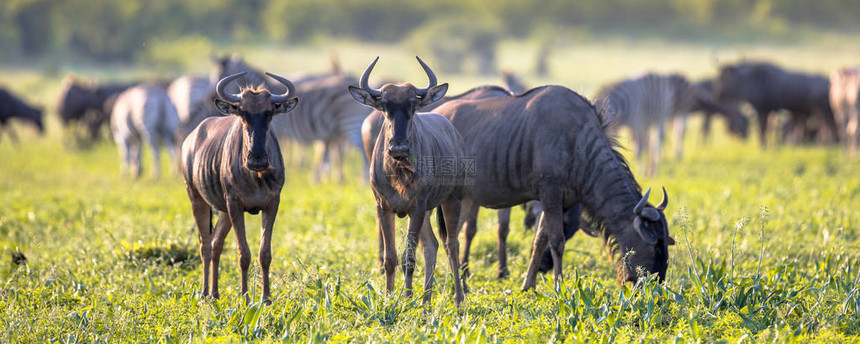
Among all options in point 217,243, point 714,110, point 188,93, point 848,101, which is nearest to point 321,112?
point 188,93

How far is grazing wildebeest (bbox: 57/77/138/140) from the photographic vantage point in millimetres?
25891

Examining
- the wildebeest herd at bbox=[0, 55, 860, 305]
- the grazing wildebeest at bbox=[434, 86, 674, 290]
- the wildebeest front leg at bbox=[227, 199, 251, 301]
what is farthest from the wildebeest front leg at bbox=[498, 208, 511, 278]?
the wildebeest front leg at bbox=[227, 199, 251, 301]

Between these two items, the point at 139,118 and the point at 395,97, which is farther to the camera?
the point at 139,118

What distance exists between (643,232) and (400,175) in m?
2.19

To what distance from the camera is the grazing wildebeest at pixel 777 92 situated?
75.9 feet

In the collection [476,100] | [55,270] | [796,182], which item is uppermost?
[476,100]

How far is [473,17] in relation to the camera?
209 feet

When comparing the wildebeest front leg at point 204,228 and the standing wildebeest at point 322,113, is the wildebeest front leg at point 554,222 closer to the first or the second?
the wildebeest front leg at point 204,228

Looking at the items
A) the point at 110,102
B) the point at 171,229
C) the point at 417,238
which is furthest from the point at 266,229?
the point at 110,102

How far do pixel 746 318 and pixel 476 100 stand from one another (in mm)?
3286

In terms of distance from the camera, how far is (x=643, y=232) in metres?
6.87

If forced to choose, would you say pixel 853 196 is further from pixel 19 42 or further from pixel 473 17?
pixel 19 42

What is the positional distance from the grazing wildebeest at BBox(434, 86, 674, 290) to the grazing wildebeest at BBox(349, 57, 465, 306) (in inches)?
23.3

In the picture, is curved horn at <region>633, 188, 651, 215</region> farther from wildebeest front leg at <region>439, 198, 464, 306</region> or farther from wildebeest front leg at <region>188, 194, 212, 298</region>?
wildebeest front leg at <region>188, 194, 212, 298</region>
